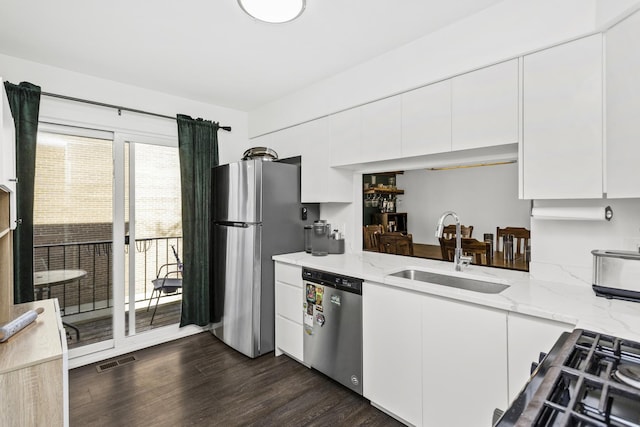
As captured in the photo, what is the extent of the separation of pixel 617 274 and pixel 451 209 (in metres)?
1.89

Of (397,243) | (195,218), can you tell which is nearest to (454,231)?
(397,243)

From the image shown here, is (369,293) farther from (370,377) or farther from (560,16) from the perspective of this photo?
(560,16)

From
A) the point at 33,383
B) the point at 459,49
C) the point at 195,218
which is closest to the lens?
the point at 33,383

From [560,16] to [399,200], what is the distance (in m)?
2.27

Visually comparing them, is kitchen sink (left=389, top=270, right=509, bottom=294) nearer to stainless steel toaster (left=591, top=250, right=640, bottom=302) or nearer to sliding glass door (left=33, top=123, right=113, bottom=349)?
stainless steel toaster (left=591, top=250, right=640, bottom=302)

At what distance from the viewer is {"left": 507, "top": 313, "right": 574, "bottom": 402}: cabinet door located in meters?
1.41

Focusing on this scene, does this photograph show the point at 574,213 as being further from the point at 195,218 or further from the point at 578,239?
the point at 195,218

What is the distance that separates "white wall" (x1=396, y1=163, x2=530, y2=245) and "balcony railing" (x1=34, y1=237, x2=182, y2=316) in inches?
109

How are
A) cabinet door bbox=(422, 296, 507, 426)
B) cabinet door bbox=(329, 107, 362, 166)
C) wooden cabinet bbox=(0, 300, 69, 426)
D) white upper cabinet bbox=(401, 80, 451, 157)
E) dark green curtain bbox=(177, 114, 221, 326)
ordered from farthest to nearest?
dark green curtain bbox=(177, 114, 221, 326), cabinet door bbox=(329, 107, 362, 166), white upper cabinet bbox=(401, 80, 451, 157), cabinet door bbox=(422, 296, 507, 426), wooden cabinet bbox=(0, 300, 69, 426)

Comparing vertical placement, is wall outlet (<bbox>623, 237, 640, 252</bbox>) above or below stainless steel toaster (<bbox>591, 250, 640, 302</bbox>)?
above

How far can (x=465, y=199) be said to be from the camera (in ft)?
10.9

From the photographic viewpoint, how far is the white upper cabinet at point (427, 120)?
2.14 metres

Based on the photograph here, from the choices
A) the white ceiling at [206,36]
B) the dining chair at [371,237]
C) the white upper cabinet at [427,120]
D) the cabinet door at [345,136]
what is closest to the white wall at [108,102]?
the white ceiling at [206,36]

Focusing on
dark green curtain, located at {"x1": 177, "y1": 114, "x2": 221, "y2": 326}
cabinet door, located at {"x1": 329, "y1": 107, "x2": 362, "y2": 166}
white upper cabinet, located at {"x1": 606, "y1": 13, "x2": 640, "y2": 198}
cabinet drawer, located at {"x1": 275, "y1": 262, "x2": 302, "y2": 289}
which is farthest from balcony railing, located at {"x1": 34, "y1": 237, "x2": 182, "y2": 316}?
white upper cabinet, located at {"x1": 606, "y1": 13, "x2": 640, "y2": 198}
